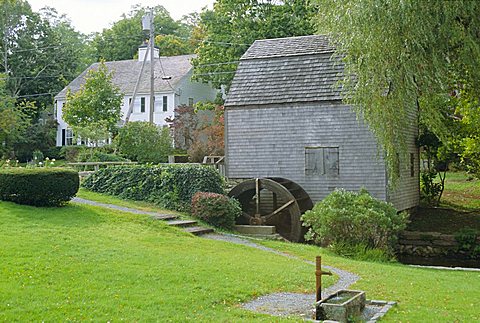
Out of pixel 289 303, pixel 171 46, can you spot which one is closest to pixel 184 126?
pixel 171 46

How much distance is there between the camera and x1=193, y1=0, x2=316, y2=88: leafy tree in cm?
3092

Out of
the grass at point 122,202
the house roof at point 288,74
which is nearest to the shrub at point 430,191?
the house roof at point 288,74

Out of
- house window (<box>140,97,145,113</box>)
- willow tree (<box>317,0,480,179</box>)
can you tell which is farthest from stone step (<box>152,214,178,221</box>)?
house window (<box>140,97,145,113</box>)

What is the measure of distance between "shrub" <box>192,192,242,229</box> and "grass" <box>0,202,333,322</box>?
9.21 feet

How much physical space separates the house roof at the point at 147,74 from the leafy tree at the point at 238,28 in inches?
311

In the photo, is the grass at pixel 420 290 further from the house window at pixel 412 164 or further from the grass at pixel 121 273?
the house window at pixel 412 164

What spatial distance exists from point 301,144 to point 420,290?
1074cm

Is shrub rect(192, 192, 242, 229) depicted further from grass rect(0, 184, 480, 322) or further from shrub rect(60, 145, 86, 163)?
shrub rect(60, 145, 86, 163)

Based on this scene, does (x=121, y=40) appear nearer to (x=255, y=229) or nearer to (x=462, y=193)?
(x=462, y=193)

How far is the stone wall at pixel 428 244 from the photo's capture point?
66.1 feet

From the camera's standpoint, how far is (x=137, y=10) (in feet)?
216

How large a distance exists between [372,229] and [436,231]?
19.8 feet

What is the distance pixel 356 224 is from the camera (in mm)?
16266

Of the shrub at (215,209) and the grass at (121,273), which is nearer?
the grass at (121,273)
